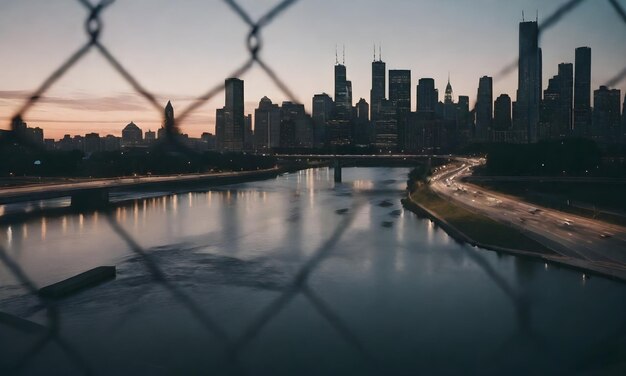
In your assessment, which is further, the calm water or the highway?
the highway

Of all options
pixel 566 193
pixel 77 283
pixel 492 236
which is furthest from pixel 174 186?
pixel 77 283

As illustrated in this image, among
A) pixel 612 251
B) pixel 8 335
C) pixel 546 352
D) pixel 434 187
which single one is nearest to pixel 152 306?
pixel 8 335

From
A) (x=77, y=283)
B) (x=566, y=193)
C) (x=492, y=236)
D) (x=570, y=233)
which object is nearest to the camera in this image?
(x=77, y=283)

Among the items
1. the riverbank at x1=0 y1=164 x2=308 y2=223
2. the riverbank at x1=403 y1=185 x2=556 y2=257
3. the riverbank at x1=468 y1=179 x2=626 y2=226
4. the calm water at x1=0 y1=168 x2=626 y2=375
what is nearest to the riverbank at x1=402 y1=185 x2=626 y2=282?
the riverbank at x1=403 y1=185 x2=556 y2=257

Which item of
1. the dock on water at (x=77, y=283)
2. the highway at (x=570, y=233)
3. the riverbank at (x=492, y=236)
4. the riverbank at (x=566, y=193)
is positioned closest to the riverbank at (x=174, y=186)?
the dock on water at (x=77, y=283)

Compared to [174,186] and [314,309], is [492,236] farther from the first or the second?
[174,186]

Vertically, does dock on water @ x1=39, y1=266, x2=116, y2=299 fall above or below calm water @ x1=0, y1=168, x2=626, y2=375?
above

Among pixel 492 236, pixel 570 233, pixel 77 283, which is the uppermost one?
pixel 570 233

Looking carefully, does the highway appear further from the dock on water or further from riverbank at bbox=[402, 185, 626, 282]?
the dock on water
